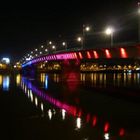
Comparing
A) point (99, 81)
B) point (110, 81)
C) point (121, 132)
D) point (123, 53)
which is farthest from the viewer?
point (110, 81)

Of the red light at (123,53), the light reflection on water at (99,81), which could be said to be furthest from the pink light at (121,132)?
the light reflection on water at (99,81)

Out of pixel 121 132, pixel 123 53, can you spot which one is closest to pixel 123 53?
pixel 123 53

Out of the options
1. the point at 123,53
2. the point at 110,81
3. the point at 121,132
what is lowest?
the point at 121,132

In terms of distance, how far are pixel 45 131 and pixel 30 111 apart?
1149cm

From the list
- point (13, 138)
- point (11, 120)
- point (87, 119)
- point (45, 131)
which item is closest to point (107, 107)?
point (87, 119)

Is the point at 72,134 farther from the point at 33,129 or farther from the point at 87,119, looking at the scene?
the point at 87,119

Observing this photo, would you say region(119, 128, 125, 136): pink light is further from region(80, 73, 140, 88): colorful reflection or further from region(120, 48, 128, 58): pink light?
region(80, 73, 140, 88): colorful reflection

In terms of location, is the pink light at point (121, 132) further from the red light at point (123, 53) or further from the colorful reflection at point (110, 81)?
the colorful reflection at point (110, 81)

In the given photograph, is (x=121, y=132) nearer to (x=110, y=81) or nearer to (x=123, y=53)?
(x=123, y=53)

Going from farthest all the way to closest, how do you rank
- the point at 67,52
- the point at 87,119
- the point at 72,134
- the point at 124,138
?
the point at 67,52 → the point at 87,119 → the point at 72,134 → the point at 124,138

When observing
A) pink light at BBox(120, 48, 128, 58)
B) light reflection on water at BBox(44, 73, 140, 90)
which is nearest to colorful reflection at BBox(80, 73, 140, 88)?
light reflection on water at BBox(44, 73, 140, 90)

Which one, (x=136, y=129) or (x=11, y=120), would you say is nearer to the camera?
(x=136, y=129)

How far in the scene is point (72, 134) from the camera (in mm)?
25531

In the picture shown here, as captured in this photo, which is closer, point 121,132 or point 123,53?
point 121,132
